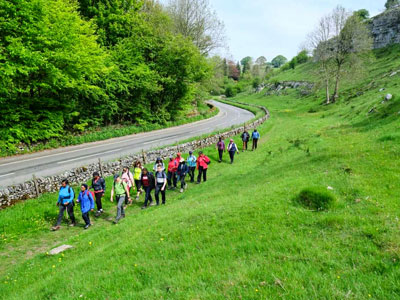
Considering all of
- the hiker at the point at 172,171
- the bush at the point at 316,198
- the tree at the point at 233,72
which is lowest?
the hiker at the point at 172,171

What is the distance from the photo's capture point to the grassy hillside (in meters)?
5.10

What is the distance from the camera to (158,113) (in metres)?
37.0

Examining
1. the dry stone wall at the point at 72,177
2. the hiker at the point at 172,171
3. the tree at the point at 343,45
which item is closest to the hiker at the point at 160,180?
the hiker at the point at 172,171

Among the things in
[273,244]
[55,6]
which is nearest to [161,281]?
[273,244]

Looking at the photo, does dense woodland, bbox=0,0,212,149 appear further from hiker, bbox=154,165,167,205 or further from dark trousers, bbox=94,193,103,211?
hiker, bbox=154,165,167,205

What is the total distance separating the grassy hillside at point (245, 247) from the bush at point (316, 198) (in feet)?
0.69

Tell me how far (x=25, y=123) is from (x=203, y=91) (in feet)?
104

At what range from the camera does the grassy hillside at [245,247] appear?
510 cm

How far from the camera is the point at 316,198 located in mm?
8148

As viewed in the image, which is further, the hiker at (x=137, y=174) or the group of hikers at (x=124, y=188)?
the hiker at (x=137, y=174)

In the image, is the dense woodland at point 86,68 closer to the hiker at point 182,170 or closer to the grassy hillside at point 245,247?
the grassy hillside at point 245,247

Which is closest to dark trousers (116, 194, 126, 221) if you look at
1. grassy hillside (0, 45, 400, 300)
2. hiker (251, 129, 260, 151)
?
grassy hillside (0, 45, 400, 300)

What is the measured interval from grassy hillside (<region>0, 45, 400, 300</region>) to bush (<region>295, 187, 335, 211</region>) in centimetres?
21

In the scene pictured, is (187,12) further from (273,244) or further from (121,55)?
(273,244)
